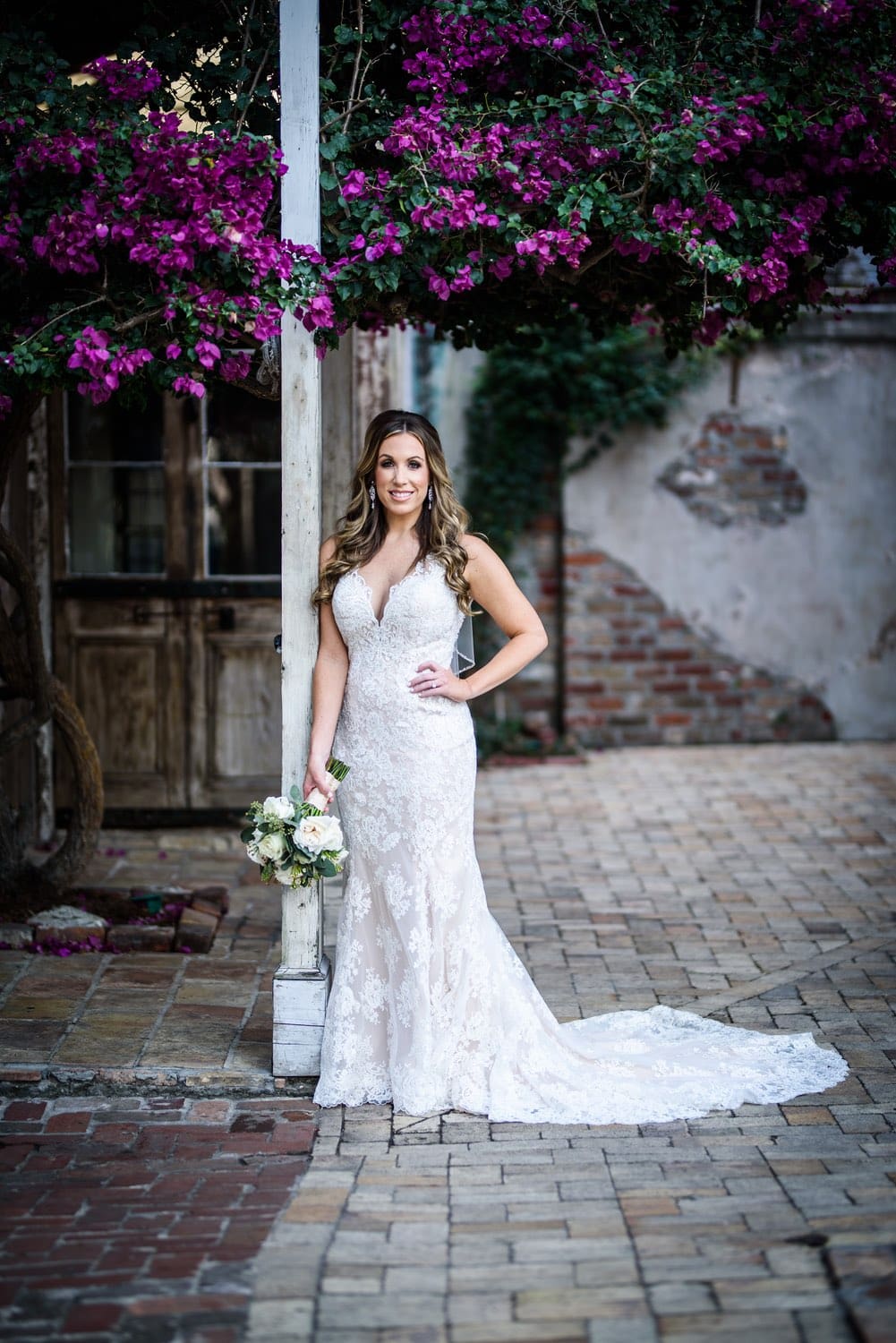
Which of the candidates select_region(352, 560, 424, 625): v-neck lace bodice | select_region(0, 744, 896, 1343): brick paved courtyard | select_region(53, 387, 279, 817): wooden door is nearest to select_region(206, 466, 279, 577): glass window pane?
select_region(53, 387, 279, 817): wooden door

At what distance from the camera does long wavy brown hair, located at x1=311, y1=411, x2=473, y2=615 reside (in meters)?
4.18

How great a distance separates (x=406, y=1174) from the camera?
363 cm

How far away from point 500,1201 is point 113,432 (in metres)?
4.89

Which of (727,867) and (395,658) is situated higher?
(395,658)

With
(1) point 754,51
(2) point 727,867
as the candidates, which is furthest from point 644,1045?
(1) point 754,51

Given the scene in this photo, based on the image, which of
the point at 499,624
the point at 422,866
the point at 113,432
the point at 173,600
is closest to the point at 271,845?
the point at 422,866

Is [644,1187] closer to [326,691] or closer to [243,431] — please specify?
[326,691]

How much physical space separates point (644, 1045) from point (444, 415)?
6036 millimetres

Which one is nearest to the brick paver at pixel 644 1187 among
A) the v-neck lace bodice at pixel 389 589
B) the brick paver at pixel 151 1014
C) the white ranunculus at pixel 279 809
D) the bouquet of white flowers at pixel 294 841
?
the brick paver at pixel 151 1014

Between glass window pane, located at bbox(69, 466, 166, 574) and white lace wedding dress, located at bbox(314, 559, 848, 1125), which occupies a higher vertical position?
glass window pane, located at bbox(69, 466, 166, 574)

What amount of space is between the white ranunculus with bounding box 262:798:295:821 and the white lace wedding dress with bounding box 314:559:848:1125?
217 millimetres

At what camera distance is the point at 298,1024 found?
13.8ft

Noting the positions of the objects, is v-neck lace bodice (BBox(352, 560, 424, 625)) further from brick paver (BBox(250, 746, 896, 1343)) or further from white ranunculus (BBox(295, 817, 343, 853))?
brick paver (BBox(250, 746, 896, 1343))

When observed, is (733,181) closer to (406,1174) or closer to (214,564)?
(406,1174)
